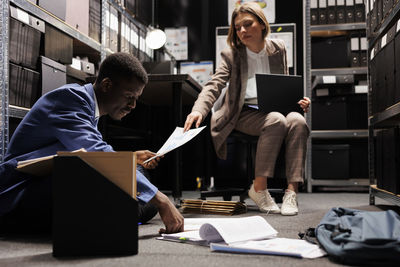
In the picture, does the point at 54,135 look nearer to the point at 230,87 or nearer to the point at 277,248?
the point at 277,248

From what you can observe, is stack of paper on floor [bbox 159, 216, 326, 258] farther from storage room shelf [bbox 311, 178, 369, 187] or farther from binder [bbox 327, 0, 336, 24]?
binder [bbox 327, 0, 336, 24]

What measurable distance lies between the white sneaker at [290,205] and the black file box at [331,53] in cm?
199

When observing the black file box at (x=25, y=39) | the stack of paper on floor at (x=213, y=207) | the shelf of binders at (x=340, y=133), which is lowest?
the stack of paper on floor at (x=213, y=207)

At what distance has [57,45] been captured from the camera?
2.14m

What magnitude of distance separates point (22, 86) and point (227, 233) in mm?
1258

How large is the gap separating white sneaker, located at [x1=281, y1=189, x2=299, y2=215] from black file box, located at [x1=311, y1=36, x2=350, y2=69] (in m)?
1.99

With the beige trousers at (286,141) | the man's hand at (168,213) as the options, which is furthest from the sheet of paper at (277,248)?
the beige trousers at (286,141)

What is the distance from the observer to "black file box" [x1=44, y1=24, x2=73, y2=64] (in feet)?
6.77

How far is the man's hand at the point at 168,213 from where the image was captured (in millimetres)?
1174

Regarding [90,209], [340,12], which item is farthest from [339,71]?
[90,209]

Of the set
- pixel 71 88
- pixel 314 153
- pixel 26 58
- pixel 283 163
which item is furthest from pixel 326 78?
pixel 71 88

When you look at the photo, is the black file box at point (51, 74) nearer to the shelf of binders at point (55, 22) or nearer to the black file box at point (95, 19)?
the shelf of binders at point (55, 22)

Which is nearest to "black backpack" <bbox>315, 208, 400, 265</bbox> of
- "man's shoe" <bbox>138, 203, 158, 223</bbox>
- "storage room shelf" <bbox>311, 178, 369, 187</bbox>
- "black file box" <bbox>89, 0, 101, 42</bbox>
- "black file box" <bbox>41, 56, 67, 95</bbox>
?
"man's shoe" <bbox>138, 203, 158, 223</bbox>

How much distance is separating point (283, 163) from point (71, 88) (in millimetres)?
1412
